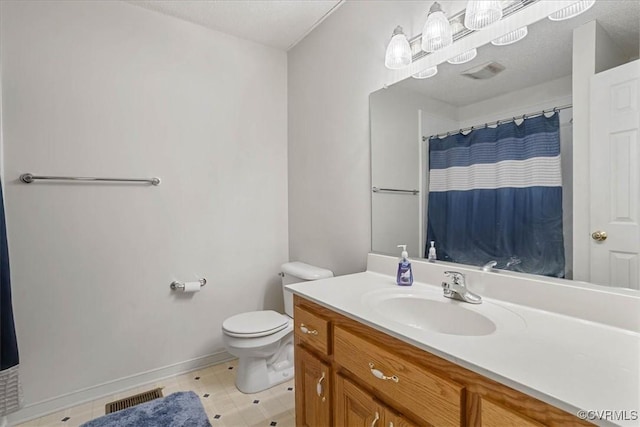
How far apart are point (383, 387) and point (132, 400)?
167cm

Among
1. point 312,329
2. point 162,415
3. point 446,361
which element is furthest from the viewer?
point 162,415

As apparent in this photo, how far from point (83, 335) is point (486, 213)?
2269 millimetres

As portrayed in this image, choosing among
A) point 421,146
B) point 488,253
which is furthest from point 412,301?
point 421,146

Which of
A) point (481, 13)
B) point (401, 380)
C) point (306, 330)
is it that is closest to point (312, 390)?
point (306, 330)

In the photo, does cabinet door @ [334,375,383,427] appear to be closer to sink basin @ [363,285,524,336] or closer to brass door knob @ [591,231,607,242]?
sink basin @ [363,285,524,336]

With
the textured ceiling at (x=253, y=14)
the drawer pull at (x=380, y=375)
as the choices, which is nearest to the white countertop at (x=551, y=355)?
the drawer pull at (x=380, y=375)

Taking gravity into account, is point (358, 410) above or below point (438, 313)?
below

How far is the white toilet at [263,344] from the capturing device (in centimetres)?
179

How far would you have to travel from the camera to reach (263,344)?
180 cm

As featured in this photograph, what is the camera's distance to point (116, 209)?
1.91 meters

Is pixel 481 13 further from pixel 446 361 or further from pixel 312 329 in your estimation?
pixel 312 329

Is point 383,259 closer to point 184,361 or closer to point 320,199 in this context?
point 320,199

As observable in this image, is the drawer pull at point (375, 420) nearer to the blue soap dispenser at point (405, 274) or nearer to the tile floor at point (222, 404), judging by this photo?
the blue soap dispenser at point (405, 274)

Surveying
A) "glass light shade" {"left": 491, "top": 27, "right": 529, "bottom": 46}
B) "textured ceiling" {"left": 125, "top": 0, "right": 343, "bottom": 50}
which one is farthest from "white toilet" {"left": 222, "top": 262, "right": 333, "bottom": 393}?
"textured ceiling" {"left": 125, "top": 0, "right": 343, "bottom": 50}
